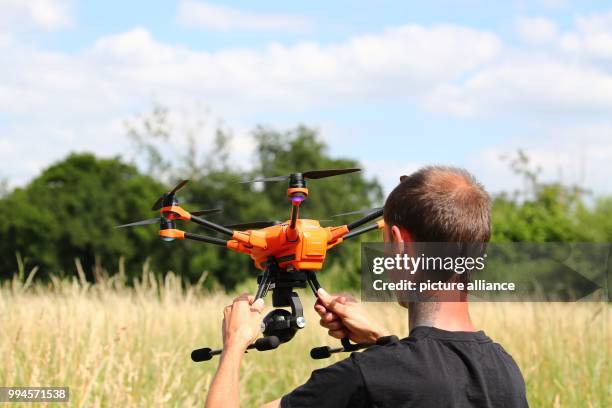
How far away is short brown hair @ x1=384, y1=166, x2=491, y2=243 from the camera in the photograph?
2133 mm

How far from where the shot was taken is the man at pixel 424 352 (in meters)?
2.06

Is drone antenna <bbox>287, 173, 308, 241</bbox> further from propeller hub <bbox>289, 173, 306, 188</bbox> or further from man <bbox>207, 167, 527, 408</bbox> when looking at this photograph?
man <bbox>207, 167, 527, 408</bbox>

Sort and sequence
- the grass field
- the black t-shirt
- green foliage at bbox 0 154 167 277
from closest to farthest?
1. the black t-shirt
2. the grass field
3. green foliage at bbox 0 154 167 277

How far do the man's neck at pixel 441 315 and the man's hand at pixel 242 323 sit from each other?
0.41m

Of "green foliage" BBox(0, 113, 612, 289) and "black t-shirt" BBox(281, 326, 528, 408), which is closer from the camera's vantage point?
"black t-shirt" BBox(281, 326, 528, 408)

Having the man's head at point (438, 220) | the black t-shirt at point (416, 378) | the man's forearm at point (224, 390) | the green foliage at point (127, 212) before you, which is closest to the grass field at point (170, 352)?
the man's forearm at point (224, 390)

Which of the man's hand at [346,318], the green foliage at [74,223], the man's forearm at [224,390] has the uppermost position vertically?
the man's hand at [346,318]

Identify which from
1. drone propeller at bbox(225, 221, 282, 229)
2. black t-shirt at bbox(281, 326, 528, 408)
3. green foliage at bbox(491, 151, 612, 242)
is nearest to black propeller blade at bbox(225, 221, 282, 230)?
drone propeller at bbox(225, 221, 282, 229)

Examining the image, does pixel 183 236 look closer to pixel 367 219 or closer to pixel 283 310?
pixel 283 310

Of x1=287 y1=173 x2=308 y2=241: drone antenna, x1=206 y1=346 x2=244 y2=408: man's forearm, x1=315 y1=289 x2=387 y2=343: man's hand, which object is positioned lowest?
x1=206 y1=346 x2=244 y2=408: man's forearm

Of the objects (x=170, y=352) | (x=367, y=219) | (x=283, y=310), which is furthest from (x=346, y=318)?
(x=170, y=352)

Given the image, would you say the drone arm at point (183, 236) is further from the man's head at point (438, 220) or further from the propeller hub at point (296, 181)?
the man's head at point (438, 220)

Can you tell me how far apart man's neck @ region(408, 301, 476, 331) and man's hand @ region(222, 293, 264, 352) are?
41cm

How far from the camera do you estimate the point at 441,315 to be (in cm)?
219
